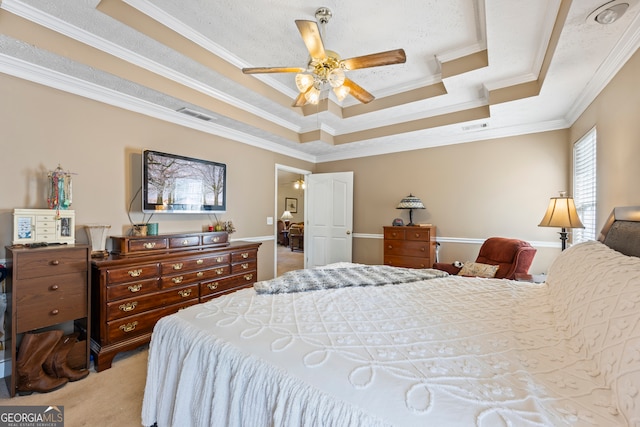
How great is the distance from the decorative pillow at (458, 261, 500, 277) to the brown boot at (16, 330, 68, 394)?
3827 millimetres

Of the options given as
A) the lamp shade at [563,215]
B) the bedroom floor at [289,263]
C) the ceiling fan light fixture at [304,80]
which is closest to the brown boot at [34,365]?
the ceiling fan light fixture at [304,80]

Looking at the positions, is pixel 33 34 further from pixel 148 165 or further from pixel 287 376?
pixel 287 376

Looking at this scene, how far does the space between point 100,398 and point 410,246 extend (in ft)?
12.2

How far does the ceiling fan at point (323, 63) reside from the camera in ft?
5.98

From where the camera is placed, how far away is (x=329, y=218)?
202 inches

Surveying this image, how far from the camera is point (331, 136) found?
458 cm

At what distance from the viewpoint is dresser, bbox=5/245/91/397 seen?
187 centimetres

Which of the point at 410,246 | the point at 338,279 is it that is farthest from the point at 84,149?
the point at 410,246

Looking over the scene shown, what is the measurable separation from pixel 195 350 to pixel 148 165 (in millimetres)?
2267

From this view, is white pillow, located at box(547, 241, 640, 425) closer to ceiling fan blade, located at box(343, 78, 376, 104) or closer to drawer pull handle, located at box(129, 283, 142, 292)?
ceiling fan blade, located at box(343, 78, 376, 104)

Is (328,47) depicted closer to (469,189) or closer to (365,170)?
(365,170)

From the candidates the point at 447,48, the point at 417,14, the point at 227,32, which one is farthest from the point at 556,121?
the point at 227,32

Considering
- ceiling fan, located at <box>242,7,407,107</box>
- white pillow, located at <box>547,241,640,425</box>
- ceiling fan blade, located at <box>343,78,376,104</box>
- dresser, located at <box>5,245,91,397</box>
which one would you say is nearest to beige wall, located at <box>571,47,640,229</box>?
white pillow, located at <box>547,241,640,425</box>

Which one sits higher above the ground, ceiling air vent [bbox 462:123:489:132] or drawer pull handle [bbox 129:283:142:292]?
ceiling air vent [bbox 462:123:489:132]
